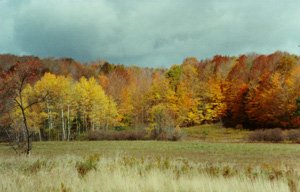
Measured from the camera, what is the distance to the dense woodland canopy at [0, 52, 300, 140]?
36.6 meters

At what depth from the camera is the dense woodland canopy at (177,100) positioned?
36.6 m

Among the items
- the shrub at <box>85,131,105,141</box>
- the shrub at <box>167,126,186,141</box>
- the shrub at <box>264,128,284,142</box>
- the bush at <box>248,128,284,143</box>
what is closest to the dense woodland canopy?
the shrub at <box>167,126,186,141</box>

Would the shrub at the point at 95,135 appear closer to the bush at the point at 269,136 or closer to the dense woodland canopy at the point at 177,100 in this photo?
the dense woodland canopy at the point at 177,100

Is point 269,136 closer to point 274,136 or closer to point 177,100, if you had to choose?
point 274,136

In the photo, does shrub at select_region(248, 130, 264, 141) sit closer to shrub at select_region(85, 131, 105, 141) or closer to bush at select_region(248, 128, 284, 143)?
bush at select_region(248, 128, 284, 143)

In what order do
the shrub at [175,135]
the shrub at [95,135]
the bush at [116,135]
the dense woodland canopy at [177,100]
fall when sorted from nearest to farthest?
the shrub at [175,135], the bush at [116,135], the shrub at [95,135], the dense woodland canopy at [177,100]

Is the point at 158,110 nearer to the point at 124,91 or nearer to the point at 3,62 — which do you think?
the point at 124,91

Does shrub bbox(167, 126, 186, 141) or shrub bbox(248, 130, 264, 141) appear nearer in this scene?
shrub bbox(248, 130, 264, 141)

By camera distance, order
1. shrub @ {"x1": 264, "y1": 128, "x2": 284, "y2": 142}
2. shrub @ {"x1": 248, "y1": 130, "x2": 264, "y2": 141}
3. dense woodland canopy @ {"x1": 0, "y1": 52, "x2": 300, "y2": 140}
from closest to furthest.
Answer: shrub @ {"x1": 264, "y1": 128, "x2": 284, "y2": 142}
shrub @ {"x1": 248, "y1": 130, "x2": 264, "y2": 141}
dense woodland canopy @ {"x1": 0, "y1": 52, "x2": 300, "y2": 140}

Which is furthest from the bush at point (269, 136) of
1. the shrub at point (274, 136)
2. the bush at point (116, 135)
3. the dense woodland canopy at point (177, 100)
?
the bush at point (116, 135)

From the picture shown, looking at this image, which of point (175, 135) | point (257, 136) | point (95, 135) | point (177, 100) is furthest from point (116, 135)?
point (257, 136)

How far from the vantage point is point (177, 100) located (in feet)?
157

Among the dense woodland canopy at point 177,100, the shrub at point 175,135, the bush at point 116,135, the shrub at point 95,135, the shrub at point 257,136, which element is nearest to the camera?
the shrub at point 257,136

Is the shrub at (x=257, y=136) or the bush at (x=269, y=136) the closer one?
the bush at (x=269, y=136)
